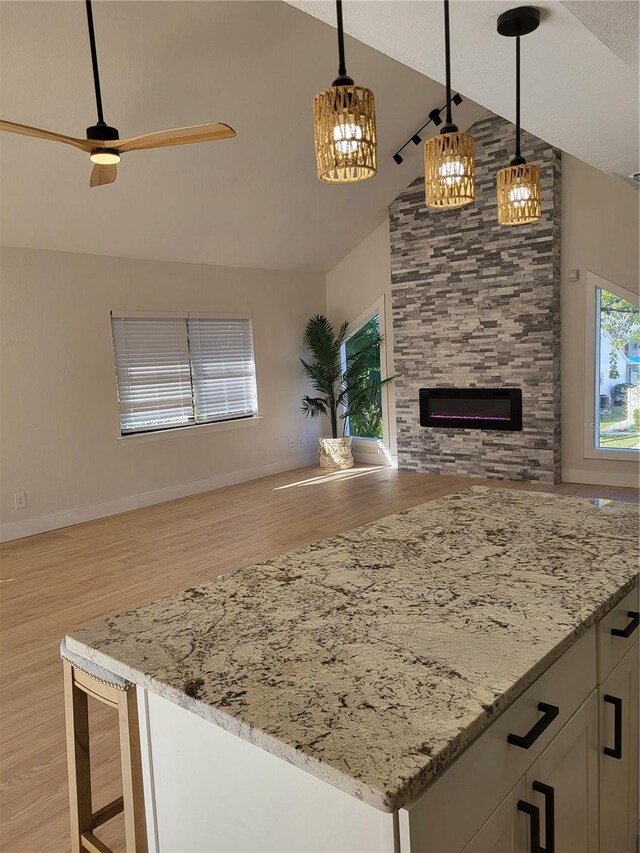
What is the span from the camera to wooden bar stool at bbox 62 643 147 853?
4.44ft

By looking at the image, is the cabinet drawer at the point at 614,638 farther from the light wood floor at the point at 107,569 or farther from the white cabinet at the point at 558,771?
the light wood floor at the point at 107,569

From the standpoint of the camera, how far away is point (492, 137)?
22.2ft

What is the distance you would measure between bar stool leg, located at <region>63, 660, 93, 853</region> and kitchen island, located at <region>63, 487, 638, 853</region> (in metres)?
0.13

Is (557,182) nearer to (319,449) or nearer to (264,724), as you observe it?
(319,449)

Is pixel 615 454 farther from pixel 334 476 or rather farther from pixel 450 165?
pixel 450 165

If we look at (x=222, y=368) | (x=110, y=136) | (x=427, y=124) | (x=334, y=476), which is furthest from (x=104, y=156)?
(x=334, y=476)

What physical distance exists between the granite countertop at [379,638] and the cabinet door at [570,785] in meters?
0.22

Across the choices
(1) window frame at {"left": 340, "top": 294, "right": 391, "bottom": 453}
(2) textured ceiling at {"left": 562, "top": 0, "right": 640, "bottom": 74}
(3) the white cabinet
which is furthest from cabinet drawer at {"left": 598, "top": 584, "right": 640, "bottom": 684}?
(1) window frame at {"left": 340, "top": 294, "right": 391, "bottom": 453}

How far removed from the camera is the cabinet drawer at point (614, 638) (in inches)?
56.7

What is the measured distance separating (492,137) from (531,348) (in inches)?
88.9

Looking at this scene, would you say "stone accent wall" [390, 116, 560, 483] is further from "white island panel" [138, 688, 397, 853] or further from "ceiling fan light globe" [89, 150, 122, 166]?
Answer: "white island panel" [138, 688, 397, 853]

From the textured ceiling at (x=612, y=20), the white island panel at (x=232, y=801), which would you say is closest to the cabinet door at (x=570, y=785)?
the white island panel at (x=232, y=801)

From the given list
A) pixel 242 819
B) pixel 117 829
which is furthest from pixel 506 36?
pixel 117 829

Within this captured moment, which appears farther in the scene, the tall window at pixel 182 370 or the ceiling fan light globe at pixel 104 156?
the tall window at pixel 182 370
